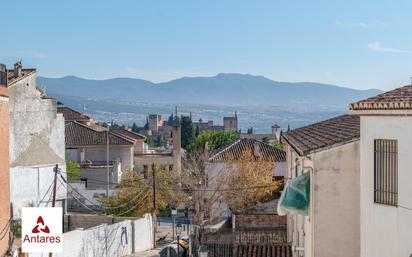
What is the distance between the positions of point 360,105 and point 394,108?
1.29 metres

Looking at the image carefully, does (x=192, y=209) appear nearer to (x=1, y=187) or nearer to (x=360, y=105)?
(x=1, y=187)

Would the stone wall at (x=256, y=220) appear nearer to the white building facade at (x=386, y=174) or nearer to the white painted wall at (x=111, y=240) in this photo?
the white painted wall at (x=111, y=240)

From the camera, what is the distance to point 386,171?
1480cm

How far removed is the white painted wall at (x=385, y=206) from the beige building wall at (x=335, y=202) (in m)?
1.18

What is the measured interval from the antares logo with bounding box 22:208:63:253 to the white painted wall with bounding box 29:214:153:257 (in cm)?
876

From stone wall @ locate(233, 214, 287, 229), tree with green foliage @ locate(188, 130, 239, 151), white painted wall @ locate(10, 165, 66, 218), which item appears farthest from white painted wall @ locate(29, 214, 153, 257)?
tree with green foliage @ locate(188, 130, 239, 151)

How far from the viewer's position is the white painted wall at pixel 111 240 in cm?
2954

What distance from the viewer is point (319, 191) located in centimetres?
1727

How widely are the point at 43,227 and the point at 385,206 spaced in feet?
27.0

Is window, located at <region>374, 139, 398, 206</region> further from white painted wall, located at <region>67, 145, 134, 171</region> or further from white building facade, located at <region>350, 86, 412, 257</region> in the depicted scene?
white painted wall, located at <region>67, 145, 134, 171</region>

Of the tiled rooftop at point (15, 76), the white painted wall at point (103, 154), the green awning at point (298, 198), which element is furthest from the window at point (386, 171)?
the white painted wall at point (103, 154)

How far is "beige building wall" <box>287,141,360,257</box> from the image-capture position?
671 inches

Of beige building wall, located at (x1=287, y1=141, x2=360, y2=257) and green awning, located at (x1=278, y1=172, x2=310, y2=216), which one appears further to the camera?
green awning, located at (x1=278, y1=172, x2=310, y2=216)

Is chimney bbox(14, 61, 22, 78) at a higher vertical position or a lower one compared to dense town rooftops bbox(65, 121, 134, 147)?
higher
